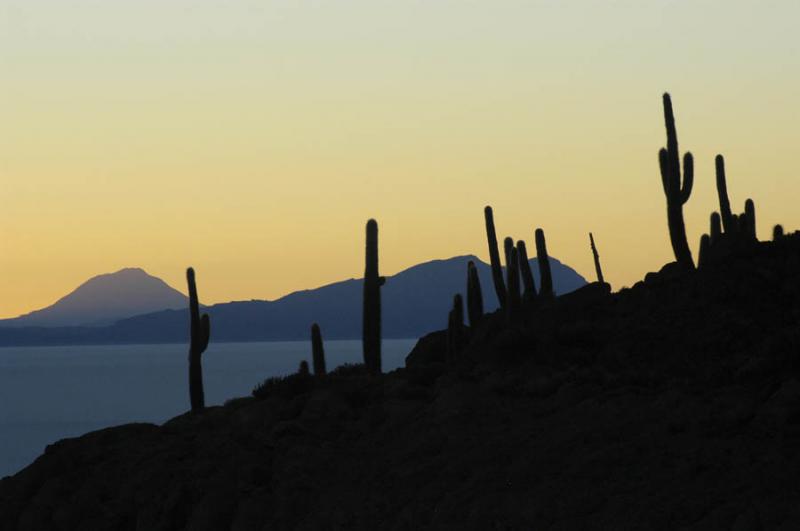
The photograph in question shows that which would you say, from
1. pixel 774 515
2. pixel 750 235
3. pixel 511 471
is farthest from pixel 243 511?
pixel 750 235

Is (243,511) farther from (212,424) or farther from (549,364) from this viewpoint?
(549,364)

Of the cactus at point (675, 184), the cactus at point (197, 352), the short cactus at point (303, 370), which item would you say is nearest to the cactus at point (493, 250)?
the cactus at point (675, 184)

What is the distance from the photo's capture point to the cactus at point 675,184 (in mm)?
35938

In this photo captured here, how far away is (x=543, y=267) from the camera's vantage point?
40.5m

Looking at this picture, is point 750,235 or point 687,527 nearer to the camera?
point 687,527

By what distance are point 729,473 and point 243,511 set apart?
29.7ft

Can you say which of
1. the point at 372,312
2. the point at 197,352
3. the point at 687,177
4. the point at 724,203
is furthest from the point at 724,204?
the point at 197,352

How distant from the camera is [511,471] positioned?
23734 mm

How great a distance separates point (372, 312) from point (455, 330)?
283 cm

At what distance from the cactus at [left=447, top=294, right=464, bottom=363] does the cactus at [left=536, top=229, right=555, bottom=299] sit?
3.13 m

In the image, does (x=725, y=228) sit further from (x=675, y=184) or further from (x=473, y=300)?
(x=473, y=300)

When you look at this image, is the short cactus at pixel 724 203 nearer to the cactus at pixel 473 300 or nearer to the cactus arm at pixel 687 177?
the cactus arm at pixel 687 177

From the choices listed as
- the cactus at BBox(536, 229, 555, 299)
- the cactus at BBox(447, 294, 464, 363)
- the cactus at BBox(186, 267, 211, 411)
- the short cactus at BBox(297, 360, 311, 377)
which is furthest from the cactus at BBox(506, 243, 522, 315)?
the cactus at BBox(186, 267, 211, 411)

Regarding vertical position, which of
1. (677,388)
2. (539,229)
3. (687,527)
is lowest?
(687,527)
